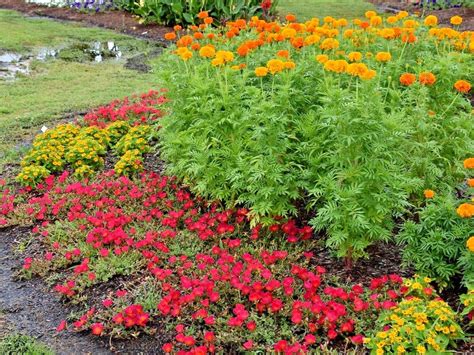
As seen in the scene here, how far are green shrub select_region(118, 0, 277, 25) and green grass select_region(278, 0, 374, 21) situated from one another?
1.71 metres

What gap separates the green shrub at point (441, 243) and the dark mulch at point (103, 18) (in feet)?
30.6

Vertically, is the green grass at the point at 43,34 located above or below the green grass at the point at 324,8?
below

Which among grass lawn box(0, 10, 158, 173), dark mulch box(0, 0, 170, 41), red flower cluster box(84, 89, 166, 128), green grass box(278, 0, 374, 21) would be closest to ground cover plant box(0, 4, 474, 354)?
red flower cluster box(84, 89, 166, 128)

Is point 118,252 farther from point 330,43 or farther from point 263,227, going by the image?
point 330,43

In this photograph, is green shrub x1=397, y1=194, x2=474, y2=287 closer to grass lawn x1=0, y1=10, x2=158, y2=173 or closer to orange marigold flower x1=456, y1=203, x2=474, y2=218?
orange marigold flower x1=456, y1=203, x2=474, y2=218

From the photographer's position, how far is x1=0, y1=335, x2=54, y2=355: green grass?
3344mm

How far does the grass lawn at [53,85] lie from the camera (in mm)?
7004

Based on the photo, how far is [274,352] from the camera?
3139 mm

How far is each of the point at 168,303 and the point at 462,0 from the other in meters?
12.2

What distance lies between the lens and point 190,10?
11.6m

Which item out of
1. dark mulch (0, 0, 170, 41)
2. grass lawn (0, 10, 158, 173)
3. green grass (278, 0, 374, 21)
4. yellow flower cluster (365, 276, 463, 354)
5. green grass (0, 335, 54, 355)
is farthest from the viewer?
green grass (278, 0, 374, 21)

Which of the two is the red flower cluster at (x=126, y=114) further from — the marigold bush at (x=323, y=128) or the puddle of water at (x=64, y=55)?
the puddle of water at (x=64, y=55)

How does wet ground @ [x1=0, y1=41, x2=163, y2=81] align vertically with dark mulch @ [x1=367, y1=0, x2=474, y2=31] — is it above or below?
below

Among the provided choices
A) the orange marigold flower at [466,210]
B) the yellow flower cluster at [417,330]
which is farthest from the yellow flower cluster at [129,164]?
the orange marigold flower at [466,210]
